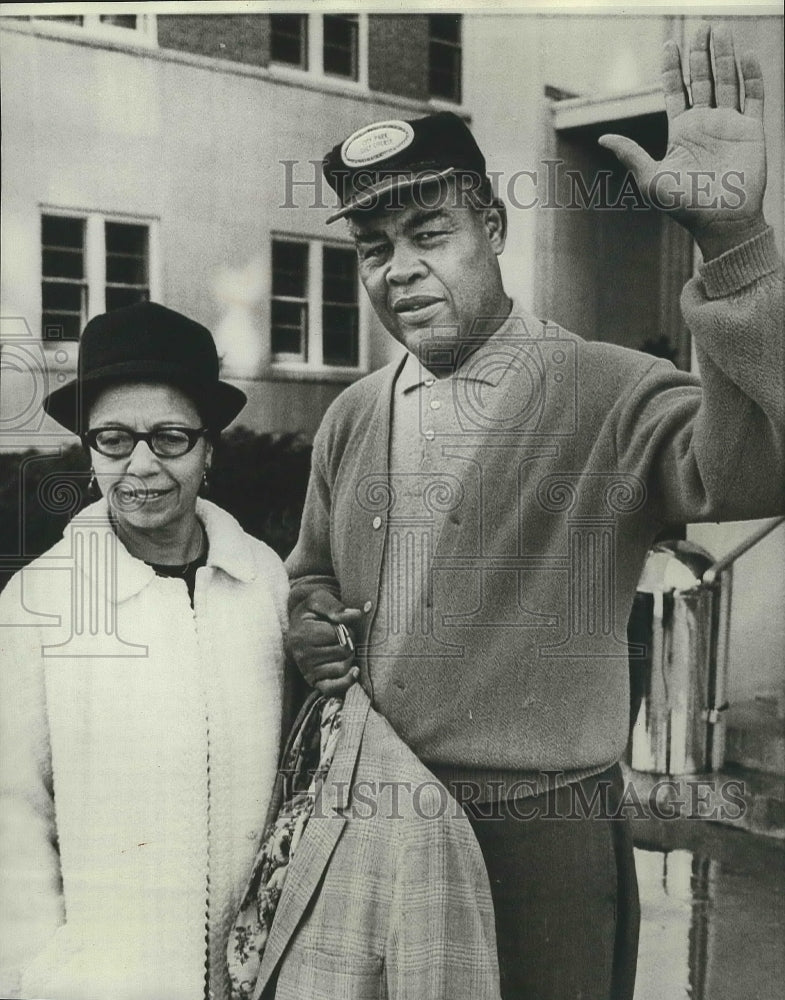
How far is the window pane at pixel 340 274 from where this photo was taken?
9.74 ft

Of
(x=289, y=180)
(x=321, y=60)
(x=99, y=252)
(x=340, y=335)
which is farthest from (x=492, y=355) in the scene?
(x=99, y=252)

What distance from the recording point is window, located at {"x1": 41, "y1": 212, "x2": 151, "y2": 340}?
10.1 ft

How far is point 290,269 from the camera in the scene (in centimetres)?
303

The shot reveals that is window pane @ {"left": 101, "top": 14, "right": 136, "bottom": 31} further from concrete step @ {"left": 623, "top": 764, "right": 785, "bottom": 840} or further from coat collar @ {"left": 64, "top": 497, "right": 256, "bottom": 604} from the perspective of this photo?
concrete step @ {"left": 623, "top": 764, "right": 785, "bottom": 840}

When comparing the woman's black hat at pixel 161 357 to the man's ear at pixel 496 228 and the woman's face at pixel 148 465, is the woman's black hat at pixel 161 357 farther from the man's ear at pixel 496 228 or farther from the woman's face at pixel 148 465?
the man's ear at pixel 496 228

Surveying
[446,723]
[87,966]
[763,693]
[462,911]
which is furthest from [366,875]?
[763,693]

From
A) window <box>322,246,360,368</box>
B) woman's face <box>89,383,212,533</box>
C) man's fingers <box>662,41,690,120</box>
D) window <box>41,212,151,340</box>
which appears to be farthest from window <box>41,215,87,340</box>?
man's fingers <box>662,41,690,120</box>

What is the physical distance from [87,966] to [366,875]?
0.96 meters

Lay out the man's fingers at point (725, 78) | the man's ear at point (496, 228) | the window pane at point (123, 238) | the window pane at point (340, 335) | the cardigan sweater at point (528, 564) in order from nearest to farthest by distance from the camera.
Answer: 1. the man's fingers at point (725, 78)
2. the cardigan sweater at point (528, 564)
3. the man's ear at point (496, 228)
4. the window pane at point (340, 335)
5. the window pane at point (123, 238)

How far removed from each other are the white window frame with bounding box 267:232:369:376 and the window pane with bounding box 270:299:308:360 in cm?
1

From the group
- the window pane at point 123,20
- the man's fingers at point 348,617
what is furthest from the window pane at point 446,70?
the man's fingers at point 348,617

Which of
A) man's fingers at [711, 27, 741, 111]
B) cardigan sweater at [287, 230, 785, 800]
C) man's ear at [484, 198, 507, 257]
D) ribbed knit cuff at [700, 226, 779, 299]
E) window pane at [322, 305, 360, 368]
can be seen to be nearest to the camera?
ribbed knit cuff at [700, 226, 779, 299]

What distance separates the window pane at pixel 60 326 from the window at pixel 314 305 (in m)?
0.59

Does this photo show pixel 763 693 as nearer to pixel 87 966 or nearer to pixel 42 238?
A: pixel 87 966
